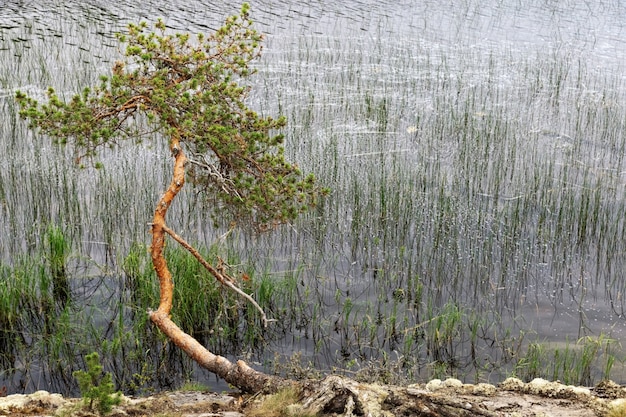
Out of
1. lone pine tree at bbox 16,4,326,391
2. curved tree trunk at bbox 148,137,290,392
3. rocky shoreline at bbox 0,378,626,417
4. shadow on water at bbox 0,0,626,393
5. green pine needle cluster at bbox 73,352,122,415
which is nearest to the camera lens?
green pine needle cluster at bbox 73,352,122,415

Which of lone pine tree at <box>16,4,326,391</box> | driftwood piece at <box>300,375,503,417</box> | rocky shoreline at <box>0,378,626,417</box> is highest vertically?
lone pine tree at <box>16,4,326,391</box>

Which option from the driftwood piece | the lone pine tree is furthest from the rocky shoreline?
the lone pine tree

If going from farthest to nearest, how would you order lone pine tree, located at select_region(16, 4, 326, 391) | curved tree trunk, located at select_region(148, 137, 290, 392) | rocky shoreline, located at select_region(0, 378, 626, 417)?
lone pine tree, located at select_region(16, 4, 326, 391), curved tree trunk, located at select_region(148, 137, 290, 392), rocky shoreline, located at select_region(0, 378, 626, 417)

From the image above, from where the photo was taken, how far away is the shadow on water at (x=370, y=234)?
5656mm

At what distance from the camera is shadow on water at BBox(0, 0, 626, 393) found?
18.6 ft

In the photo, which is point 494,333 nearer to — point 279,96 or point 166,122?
point 166,122

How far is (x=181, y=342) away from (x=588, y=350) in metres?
3.03

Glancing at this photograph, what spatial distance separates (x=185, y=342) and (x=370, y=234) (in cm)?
304

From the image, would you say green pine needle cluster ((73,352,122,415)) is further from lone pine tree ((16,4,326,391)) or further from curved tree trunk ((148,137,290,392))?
lone pine tree ((16,4,326,391))

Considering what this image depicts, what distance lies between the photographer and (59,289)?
20.5 ft

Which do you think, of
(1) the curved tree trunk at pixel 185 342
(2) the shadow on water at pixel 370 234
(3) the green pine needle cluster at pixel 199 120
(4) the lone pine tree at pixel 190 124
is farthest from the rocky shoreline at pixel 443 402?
(3) the green pine needle cluster at pixel 199 120

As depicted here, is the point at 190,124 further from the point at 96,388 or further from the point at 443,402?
the point at 443,402

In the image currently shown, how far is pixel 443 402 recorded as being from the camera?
3.79 metres

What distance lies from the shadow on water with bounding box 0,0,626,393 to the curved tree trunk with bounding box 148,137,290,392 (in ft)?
1.51
